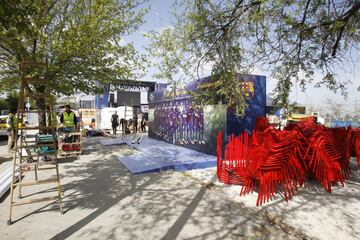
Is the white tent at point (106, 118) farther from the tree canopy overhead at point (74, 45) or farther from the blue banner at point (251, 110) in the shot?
the blue banner at point (251, 110)

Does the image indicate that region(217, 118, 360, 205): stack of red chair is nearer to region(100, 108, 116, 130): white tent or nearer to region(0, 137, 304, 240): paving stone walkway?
region(0, 137, 304, 240): paving stone walkway

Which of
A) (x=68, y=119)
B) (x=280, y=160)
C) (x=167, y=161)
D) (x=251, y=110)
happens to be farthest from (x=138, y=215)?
(x=68, y=119)

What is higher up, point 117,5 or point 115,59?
point 117,5

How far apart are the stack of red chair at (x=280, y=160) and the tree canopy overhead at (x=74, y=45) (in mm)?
6853

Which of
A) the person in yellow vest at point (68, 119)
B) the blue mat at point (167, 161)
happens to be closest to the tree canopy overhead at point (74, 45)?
the person in yellow vest at point (68, 119)

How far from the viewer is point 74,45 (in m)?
9.01

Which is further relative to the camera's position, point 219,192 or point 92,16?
point 92,16

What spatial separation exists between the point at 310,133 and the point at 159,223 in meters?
4.12

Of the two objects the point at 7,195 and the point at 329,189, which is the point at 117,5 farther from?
the point at 329,189

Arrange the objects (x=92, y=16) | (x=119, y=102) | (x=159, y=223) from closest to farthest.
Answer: (x=159, y=223) → (x=92, y=16) → (x=119, y=102)

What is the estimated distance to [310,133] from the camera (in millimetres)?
5898

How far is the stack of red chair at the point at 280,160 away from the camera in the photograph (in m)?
4.82

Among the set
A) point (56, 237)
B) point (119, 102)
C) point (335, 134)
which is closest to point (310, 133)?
point (335, 134)

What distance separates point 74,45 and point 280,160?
784 centimetres
